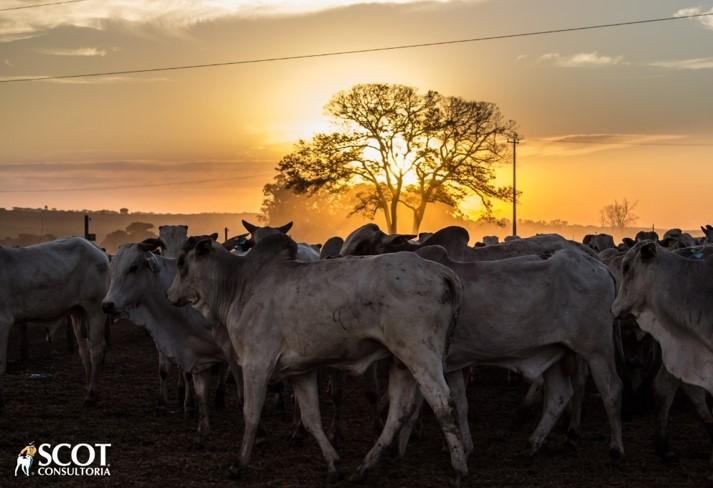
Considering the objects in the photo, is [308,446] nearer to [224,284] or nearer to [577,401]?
[224,284]

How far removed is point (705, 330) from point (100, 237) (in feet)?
466

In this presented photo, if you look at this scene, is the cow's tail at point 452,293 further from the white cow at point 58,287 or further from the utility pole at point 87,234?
the utility pole at point 87,234

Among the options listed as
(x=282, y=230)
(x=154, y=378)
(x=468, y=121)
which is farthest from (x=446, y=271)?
(x=468, y=121)

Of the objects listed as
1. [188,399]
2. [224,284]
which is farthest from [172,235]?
[224,284]

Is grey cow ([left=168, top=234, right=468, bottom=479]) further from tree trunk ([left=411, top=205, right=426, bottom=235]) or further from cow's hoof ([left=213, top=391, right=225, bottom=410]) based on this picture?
tree trunk ([left=411, top=205, right=426, bottom=235])

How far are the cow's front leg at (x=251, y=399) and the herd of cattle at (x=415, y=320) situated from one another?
0.04 ft

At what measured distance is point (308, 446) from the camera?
10.5 meters

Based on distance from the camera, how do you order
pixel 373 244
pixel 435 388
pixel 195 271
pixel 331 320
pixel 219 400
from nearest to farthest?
pixel 435 388 < pixel 331 320 < pixel 195 271 < pixel 373 244 < pixel 219 400

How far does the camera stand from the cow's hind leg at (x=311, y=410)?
909cm

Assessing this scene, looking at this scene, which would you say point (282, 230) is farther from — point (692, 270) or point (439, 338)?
point (692, 270)

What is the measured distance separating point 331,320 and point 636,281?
9.37 ft

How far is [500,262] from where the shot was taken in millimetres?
9953

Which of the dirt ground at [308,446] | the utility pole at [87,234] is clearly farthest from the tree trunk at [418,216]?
the dirt ground at [308,446]

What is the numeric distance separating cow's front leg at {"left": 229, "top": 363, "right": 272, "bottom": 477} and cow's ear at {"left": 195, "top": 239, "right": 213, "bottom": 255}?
1360 millimetres
